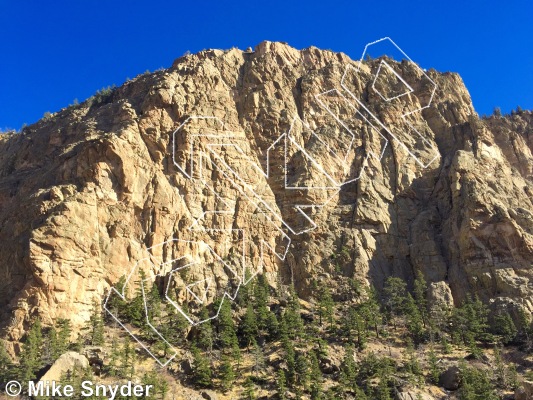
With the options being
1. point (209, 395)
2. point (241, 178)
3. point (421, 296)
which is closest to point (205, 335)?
point (209, 395)

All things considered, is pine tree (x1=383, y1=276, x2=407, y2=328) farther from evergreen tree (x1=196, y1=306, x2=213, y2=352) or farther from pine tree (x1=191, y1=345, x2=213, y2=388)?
pine tree (x1=191, y1=345, x2=213, y2=388)

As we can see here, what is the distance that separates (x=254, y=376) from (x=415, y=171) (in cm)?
3515

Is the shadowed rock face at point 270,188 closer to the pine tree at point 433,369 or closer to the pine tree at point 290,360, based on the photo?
the pine tree at point 433,369

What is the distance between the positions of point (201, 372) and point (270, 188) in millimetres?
27782

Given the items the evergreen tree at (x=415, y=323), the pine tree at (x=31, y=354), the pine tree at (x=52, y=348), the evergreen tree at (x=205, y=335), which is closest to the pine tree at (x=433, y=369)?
the evergreen tree at (x=415, y=323)

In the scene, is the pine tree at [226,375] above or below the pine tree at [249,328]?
below

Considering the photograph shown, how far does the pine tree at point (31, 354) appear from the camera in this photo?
1387 inches

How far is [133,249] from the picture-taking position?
5094cm

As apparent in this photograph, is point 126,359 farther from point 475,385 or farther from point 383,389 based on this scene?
point 475,385

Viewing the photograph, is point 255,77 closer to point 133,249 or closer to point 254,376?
point 133,249

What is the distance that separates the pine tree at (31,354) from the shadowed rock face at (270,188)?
2277mm

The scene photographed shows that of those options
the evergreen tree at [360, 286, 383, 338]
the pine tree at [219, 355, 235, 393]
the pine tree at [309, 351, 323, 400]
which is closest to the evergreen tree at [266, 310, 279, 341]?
the pine tree at [309, 351, 323, 400]

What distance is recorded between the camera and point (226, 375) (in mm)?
37875

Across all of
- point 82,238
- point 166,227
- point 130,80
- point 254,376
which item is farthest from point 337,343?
point 130,80
